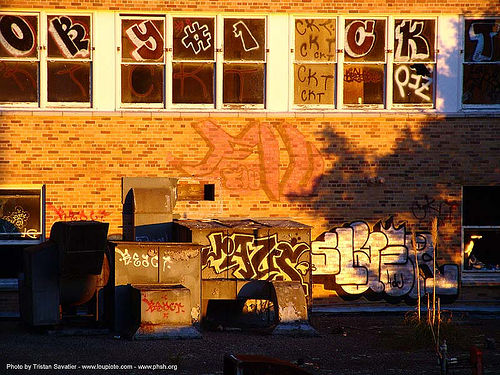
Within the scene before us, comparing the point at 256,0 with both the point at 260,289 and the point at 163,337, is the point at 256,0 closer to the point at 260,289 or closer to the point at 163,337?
the point at 260,289

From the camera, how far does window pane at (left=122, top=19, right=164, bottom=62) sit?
17.6 m

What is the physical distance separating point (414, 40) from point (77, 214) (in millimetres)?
7808

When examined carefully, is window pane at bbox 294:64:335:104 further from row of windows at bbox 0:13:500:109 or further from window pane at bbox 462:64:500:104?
window pane at bbox 462:64:500:104

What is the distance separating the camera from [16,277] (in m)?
17.5

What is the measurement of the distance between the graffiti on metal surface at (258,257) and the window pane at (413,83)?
4.29 m

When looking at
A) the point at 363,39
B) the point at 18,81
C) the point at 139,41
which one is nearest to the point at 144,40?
the point at 139,41

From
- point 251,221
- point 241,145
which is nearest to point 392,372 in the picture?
point 251,221

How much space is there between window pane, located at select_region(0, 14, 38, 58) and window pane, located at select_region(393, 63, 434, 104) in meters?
7.43

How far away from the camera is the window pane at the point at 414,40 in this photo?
18062mm

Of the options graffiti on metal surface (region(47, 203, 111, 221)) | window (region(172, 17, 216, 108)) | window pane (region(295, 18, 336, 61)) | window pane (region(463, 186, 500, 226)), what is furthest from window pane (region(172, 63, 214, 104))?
window pane (region(463, 186, 500, 226))

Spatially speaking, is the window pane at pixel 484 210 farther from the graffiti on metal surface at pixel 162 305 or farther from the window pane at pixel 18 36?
the window pane at pixel 18 36

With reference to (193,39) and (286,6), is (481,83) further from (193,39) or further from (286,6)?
(193,39)

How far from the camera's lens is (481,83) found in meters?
A: 18.2

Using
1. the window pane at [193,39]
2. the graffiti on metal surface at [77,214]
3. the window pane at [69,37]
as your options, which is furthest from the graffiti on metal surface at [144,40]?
the graffiti on metal surface at [77,214]
